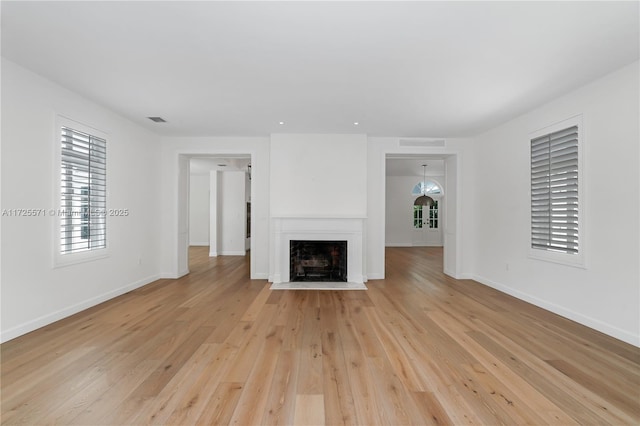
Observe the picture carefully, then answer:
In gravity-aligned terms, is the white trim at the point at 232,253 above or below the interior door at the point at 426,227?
below

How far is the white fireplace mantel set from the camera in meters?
4.91

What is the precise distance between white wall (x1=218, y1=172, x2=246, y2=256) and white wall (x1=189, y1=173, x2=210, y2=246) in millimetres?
2405

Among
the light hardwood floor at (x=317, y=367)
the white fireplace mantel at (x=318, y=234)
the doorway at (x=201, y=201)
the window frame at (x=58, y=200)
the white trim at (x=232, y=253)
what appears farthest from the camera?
the white trim at (x=232, y=253)

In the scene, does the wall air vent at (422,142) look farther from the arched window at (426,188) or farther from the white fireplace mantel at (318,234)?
the arched window at (426,188)

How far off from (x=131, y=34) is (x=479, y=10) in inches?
104

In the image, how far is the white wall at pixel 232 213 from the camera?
835cm

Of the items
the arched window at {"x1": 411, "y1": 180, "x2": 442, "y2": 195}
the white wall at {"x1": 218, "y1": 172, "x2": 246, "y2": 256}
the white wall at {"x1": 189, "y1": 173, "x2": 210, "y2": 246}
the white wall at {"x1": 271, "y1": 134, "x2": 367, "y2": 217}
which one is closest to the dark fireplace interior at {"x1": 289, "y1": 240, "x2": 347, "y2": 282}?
the white wall at {"x1": 271, "y1": 134, "x2": 367, "y2": 217}

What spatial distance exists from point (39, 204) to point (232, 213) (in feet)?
18.0

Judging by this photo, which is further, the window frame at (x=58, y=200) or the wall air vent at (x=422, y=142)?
the wall air vent at (x=422, y=142)

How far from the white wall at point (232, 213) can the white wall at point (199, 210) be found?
240 centimetres

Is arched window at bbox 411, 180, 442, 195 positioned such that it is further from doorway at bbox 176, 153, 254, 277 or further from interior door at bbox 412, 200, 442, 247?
doorway at bbox 176, 153, 254, 277

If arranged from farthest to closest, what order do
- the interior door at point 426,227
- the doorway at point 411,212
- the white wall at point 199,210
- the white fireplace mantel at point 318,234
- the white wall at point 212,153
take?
the interior door at point 426,227, the doorway at point 411,212, the white wall at point 199,210, the white wall at point 212,153, the white fireplace mantel at point 318,234

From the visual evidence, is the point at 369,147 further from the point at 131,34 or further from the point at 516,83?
the point at 131,34

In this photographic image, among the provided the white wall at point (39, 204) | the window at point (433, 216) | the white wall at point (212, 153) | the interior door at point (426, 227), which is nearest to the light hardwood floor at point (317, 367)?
the white wall at point (39, 204)
